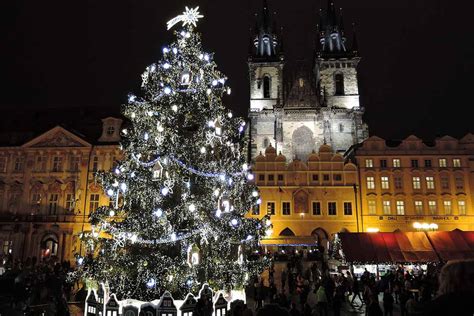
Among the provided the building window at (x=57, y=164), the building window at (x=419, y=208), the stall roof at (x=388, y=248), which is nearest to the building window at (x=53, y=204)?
the building window at (x=57, y=164)

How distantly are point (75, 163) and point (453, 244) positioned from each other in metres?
33.4

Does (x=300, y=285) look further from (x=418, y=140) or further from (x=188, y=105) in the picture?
(x=418, y=140)

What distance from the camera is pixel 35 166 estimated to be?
40.9 m

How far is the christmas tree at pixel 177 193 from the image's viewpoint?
14625 mm

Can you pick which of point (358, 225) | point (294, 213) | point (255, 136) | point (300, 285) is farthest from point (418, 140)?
point (300, 285)

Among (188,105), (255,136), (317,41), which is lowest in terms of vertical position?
(188,105)

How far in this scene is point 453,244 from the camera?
83.9 ft

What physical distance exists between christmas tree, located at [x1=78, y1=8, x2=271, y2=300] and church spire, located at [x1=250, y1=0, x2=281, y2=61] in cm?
4521

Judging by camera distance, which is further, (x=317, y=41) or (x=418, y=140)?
(x=317, y=41)

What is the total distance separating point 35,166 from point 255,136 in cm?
2701

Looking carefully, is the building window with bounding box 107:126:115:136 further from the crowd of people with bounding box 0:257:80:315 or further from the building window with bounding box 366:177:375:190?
the building window with bounding box 366:177:375:190

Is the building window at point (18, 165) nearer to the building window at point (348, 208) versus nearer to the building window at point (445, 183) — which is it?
the building window at point (348, 208)

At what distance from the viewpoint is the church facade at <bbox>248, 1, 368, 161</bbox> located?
5500cm

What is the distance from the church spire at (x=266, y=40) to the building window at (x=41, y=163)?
3280cm
